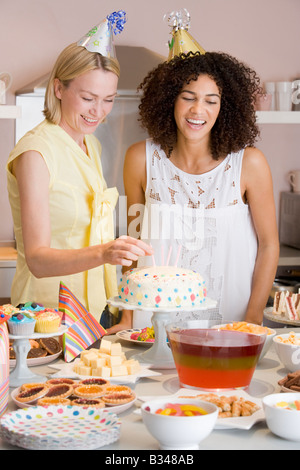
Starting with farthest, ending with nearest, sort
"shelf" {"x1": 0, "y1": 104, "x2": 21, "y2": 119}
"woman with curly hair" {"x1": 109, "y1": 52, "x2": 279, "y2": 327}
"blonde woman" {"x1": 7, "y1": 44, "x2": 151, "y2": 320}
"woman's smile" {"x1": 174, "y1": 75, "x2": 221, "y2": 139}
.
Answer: "shelf" {"x1": 0, "y1": 104, "x2": 21, "y2": 119} < "woman with curly hair" {"x1": 109, "y1": 52, "x2": 279, "y2": 327} < "woman's smile" {"x1": 174, "y1": 75, "x2": 221, "y2": 139} < "blonde woman" {"x1": 7, "y1": 44, "x2": 151, "y2": 320}

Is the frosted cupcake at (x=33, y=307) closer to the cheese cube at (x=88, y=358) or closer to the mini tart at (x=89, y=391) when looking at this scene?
the cheese cube at (x=88, y=358)

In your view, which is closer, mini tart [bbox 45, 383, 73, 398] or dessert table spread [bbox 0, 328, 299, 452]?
dessert table spread [bbox 0, 328, 299, 452]

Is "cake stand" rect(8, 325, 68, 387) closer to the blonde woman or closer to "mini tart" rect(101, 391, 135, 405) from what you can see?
"mini tart" rect(101, 391, 135, 405)

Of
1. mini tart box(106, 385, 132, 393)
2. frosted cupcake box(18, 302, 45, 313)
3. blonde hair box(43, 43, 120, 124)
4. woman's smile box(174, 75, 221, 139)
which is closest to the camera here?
mini tart box(106, 385, 132, 393)

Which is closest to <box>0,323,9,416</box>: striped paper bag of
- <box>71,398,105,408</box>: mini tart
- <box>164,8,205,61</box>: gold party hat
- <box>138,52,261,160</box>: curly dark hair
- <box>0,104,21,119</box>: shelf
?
<box>71,398,105,408</box>: mini tart

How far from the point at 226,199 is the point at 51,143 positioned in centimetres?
77

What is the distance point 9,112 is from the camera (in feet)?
12.0

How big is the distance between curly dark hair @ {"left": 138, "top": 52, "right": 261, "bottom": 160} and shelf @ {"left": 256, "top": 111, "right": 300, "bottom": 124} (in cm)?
135

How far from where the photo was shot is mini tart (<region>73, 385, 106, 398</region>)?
1.39 m

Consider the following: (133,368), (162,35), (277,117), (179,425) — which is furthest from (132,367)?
(162,35)
